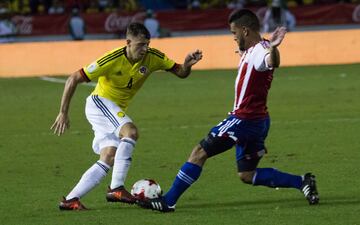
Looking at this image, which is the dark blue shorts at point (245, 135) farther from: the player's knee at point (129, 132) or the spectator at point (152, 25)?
the spectator at point (152, 25)

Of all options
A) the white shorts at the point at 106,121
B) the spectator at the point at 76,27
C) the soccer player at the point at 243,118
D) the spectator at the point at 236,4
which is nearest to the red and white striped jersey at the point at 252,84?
the soccer player at the point at 243,118

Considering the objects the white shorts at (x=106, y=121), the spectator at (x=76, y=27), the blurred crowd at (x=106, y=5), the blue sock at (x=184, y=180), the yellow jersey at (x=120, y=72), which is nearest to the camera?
the blue sock at (x=184, y=180)

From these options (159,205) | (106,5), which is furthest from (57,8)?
(159,205)

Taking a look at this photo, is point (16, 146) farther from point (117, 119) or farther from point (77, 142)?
point (117, 119)

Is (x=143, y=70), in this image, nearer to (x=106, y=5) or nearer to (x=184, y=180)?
(x=184, y=180)

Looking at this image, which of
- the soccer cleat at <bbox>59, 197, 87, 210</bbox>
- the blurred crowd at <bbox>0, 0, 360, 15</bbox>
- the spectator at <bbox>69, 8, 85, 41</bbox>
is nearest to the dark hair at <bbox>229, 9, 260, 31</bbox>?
the soccer cleat at <bbox>59, 197, 87, 210</bbox>

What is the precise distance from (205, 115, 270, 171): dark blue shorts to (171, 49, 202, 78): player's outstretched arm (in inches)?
39.1

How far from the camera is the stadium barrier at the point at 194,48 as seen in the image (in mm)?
27828

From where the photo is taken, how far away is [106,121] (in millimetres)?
10430

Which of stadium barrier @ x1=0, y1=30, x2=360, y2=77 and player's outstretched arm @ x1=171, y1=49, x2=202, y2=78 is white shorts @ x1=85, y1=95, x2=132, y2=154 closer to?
player's outstretched arm @ x1=171, y1=49, x2=202, y2=78

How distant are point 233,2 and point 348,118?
67.0ft

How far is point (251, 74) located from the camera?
962cm

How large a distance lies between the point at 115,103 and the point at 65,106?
79 cm

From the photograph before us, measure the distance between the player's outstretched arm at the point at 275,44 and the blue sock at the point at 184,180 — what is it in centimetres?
125
